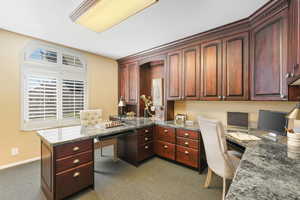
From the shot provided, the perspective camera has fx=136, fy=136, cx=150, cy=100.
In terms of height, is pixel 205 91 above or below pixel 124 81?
below

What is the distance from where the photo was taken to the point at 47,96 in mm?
2986

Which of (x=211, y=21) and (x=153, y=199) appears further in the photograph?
(x=211, y=21)

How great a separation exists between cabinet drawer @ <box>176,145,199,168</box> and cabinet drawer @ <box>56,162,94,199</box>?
159 cm

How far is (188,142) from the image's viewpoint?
2553mm

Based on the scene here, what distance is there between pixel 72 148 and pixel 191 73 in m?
2.42

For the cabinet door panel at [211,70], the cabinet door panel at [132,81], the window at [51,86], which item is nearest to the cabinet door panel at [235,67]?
the cabinet door panel at [211,70]

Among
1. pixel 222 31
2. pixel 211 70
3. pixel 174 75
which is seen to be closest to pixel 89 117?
pixel 174 75

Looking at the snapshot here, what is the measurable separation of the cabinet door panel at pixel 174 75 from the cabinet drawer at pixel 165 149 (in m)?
1.02

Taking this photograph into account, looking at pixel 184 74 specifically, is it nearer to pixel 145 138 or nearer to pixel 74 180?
pixel 145 138

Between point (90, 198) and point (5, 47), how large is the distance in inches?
121

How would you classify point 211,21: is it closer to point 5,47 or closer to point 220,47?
point 220,47

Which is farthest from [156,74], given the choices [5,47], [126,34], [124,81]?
[5,47]

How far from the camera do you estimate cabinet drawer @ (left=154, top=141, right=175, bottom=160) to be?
9.15 ft

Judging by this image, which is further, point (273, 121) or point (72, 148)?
point (273, 121)
